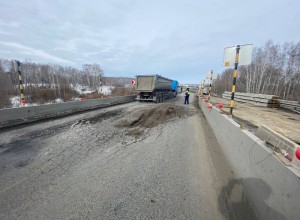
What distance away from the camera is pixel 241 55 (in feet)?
17.8

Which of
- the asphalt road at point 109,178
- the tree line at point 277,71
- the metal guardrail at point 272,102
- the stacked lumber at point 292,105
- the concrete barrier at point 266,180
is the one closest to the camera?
the concrete barrier at point 266,180

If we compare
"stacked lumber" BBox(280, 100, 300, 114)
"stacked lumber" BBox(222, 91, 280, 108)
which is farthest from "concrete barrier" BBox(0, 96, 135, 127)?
"stacked lumber" BBox(280, 100, 300, 114)

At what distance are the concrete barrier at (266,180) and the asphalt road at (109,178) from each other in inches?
17.7

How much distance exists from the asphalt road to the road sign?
3199 mm

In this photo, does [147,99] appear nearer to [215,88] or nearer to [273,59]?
[273,59]

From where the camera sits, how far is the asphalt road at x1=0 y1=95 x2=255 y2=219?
234 cm

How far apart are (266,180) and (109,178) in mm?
2694

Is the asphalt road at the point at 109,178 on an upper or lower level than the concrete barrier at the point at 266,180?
lower

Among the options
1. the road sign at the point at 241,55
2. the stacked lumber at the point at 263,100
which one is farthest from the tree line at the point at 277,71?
the road sign at the point at 241,55

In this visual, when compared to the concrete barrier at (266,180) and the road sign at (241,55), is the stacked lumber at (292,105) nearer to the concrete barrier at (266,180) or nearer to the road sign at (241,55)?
the road sign at (241,55)

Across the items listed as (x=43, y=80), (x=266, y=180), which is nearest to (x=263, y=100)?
(x=266, y=180)

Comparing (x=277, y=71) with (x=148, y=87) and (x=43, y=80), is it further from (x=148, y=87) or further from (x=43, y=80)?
(x=43, y=80)

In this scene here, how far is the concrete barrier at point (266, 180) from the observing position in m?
1.62

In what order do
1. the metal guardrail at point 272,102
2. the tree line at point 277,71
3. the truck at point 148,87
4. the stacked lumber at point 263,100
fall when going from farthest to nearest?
the tree line at point 277,71 → the truck at point 148,87 → the stacked lumber at point 263,100 → the metal guardrail at point 272,102
